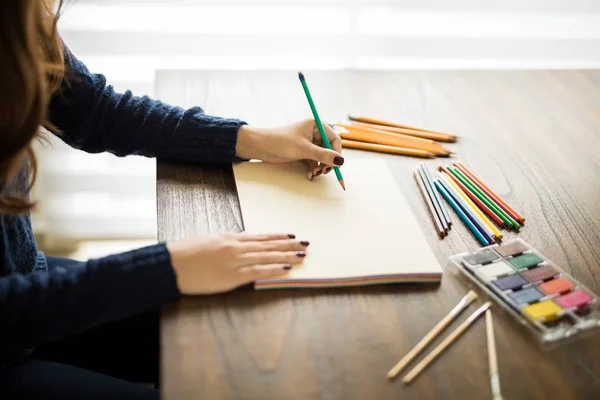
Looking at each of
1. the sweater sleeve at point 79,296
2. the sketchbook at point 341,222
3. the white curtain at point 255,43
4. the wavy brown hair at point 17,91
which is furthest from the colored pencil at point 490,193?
the white curtain at point 255,43

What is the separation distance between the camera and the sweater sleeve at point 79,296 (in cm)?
73

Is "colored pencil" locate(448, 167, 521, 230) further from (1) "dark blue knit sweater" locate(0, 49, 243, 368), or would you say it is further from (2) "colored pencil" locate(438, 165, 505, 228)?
(1) "dark blue knit sweater" locate(0, 49, 243, 368)

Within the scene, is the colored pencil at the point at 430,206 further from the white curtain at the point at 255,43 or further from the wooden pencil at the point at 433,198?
the white curtain at the point at 255,43

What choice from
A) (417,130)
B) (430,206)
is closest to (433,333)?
(430,206)

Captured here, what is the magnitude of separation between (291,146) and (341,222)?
161mm

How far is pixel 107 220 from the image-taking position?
185cm

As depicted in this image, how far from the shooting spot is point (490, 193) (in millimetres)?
975

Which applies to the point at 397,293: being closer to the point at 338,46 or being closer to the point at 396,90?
the point at 396,90

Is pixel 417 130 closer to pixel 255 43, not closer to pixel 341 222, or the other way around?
pixel 341 222

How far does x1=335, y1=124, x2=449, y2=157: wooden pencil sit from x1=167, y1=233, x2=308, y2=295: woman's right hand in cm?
31

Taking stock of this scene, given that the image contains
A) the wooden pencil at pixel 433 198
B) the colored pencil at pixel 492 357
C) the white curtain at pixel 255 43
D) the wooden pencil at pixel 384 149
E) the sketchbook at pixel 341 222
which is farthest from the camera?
the white curtain at pixel 255 43

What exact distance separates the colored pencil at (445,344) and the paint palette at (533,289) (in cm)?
3

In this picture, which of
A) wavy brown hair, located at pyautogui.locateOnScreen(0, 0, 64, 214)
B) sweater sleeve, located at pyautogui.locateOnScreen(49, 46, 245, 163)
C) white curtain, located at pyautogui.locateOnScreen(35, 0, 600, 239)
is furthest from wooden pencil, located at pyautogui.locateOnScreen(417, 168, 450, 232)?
white curtain, located at pyautogui.locateOnScreen(35, 0, 600, 239)

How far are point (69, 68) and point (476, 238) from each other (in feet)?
1.95
